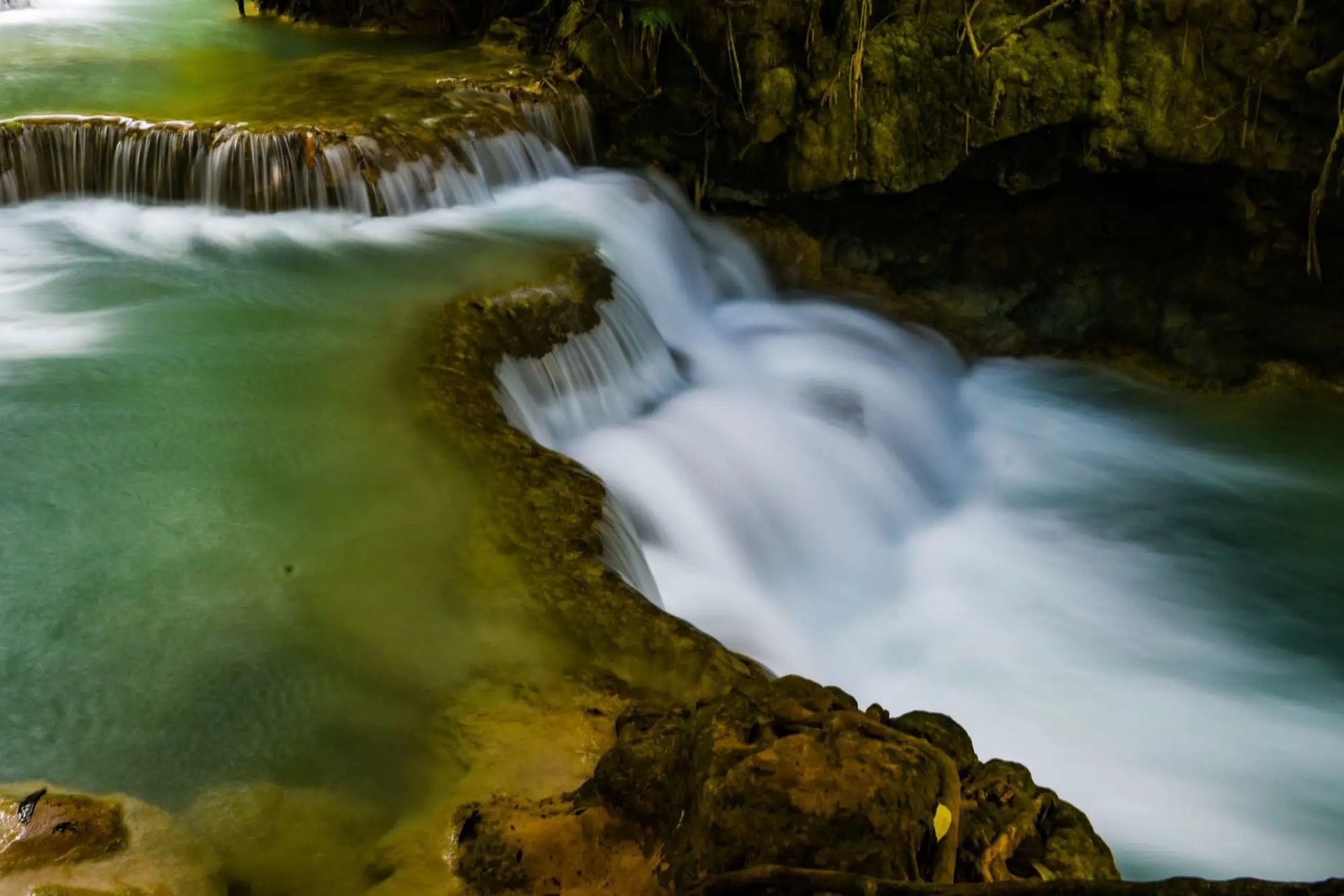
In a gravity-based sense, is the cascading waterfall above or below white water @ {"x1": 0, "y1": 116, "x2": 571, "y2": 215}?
below

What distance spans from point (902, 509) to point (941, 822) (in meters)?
4.13

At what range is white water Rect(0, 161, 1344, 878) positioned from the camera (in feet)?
15.0

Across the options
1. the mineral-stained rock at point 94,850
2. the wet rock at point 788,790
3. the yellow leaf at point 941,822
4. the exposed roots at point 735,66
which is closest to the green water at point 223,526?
the mineral-stained rock at point 94,850

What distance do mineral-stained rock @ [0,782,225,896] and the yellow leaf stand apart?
1644 millimetres

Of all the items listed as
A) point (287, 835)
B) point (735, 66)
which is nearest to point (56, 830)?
point (287, 835)

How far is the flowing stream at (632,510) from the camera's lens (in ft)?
11.3

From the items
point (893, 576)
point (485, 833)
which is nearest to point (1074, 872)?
point (485, 833)

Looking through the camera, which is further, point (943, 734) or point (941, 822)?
point (943, 734)

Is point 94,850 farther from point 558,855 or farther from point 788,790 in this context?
point 788,790

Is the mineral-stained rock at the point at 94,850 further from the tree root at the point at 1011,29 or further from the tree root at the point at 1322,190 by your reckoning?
the tree root at the point at 1322,190

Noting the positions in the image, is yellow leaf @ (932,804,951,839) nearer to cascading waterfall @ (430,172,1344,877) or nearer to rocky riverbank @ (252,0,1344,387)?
cascading waterfall @ (430,172,1344,877)

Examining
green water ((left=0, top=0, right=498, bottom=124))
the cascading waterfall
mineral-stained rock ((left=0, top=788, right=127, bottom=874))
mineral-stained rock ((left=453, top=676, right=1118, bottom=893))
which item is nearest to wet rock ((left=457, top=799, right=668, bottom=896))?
mineral-stained rock ((left=453, top=676, right=1118, bottom=893))

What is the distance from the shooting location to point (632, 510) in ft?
16.0

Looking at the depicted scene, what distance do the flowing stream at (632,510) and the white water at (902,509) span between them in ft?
0.08
